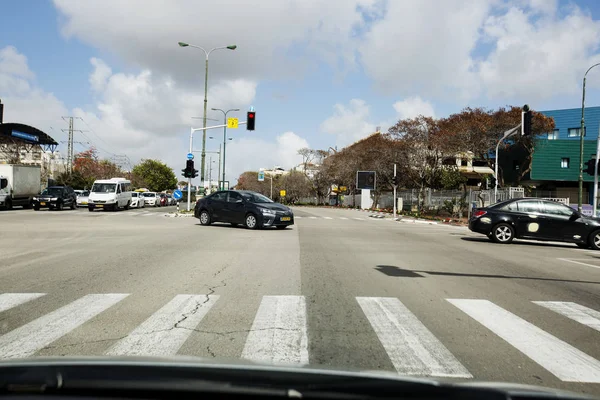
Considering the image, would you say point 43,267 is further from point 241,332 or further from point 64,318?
point 241,332

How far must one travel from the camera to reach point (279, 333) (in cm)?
489

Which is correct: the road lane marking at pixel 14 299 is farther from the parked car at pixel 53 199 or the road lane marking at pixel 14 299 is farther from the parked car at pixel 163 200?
the parked car at pixel 163 200

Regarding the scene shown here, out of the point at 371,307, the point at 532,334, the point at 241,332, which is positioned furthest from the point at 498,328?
the point at 241,332

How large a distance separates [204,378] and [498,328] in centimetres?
444

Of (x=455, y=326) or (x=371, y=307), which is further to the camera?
(x=371, y=307)

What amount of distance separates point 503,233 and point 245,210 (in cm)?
949

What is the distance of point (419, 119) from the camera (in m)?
48.8

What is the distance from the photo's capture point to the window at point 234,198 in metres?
20.0

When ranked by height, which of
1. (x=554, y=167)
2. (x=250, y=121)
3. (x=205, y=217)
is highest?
(x=250, y=121)

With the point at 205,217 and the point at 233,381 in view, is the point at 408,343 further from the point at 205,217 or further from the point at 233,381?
the point at 205,217

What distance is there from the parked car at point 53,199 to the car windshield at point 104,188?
7.01 feet

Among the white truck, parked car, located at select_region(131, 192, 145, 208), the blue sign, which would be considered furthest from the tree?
the white truck

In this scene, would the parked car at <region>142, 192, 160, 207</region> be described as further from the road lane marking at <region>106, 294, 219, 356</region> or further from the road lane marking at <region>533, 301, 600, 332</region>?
the road lane marking at <region>533, 301, 600, 332</region>

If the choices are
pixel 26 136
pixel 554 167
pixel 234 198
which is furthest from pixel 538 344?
pixel 26 136
